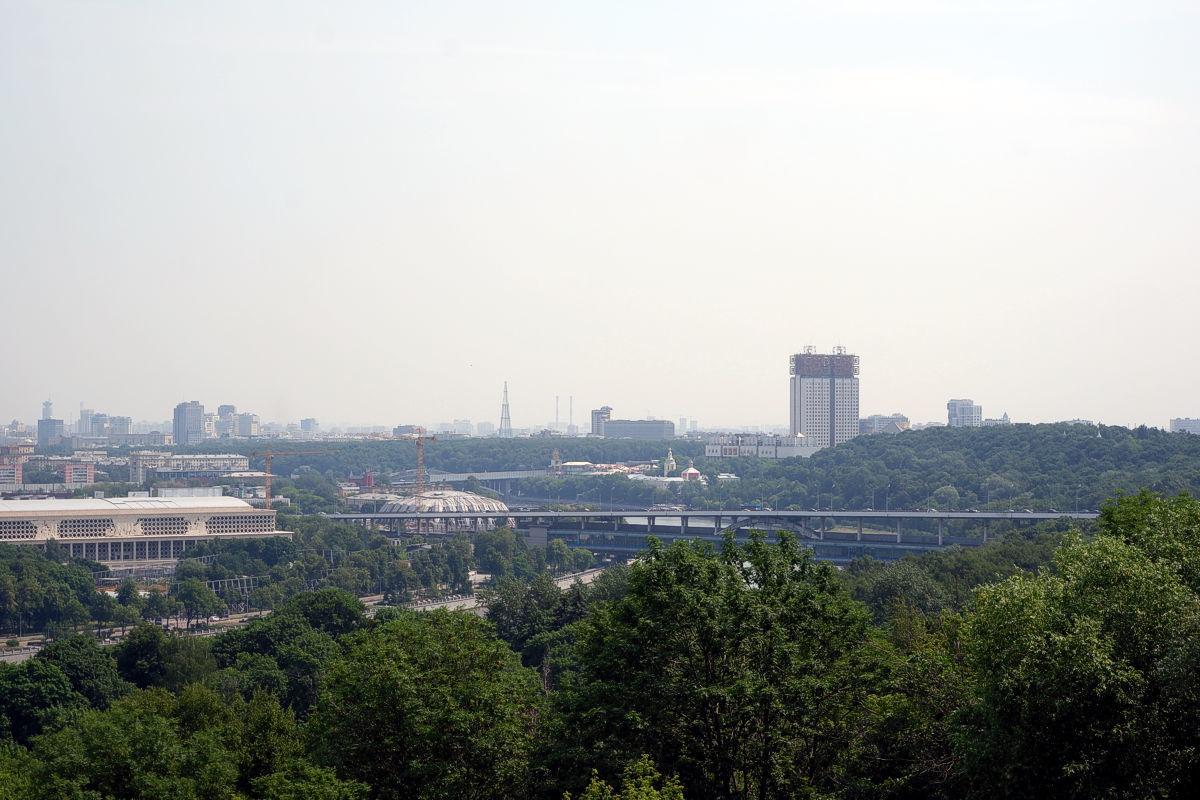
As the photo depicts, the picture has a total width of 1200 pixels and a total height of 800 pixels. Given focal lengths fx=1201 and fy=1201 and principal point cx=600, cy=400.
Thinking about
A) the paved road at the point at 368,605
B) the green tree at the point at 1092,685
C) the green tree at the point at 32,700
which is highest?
the green tree at the point at 1092,685

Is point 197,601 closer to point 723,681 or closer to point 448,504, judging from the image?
point 723,681

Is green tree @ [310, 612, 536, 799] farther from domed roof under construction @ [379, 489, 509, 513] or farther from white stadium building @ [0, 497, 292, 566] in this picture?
domed roof under construction @ [379, 489, 509, 513]

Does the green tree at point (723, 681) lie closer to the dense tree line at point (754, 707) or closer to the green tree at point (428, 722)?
the dense tree line at point (754, 707)

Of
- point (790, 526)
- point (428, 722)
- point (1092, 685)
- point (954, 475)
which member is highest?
point (1092, 685)

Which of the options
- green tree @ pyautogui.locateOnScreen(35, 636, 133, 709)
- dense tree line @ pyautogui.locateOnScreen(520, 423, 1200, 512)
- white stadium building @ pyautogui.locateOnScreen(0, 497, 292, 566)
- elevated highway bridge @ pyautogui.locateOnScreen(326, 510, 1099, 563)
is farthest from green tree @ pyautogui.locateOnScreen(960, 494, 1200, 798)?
white stadium building @ pyautogui.locateOnScreen(0, 497, 292, 566)

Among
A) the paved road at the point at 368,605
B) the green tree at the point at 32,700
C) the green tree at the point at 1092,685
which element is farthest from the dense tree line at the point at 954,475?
the green tree at the point at 1092,685

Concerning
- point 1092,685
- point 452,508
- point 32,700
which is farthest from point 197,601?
point 452,508

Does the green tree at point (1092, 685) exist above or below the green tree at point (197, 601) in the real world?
above
